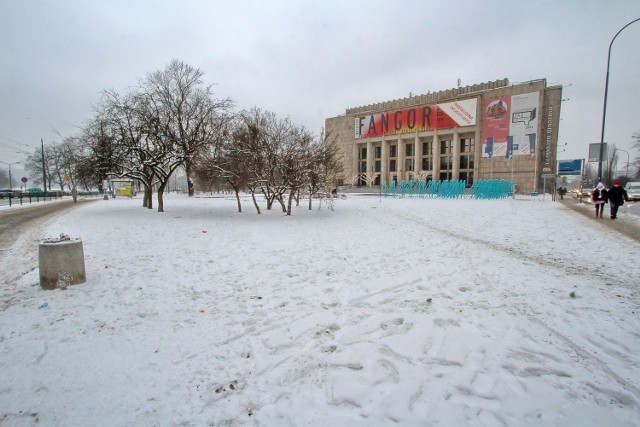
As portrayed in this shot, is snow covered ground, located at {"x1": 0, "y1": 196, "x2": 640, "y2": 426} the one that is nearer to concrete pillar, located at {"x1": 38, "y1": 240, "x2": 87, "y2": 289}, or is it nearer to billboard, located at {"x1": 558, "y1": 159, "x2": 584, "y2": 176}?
concrete pillar, located at {"x1": 38, "y1": 240, "x2": 87, "y2": 289}

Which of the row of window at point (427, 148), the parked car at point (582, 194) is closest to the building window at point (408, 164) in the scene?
the row of window at point (427, 148)

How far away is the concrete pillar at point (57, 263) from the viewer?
5.25 meters

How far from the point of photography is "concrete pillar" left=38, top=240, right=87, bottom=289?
5.25 meters

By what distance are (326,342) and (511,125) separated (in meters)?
68.0

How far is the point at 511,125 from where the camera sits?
57.6 metres

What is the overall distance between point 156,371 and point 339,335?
207 cm

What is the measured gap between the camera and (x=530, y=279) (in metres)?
5.70

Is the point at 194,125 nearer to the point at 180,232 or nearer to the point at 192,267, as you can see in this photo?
the point at 180,232

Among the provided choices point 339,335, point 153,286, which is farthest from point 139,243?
point 339,335

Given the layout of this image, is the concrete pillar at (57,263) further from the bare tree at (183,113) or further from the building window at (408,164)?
the building window at (408,164)

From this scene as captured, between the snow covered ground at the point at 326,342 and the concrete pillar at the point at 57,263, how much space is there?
23cm

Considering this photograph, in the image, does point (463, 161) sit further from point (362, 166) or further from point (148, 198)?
point (148, 198)

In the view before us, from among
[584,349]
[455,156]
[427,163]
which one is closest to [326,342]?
[584,349]

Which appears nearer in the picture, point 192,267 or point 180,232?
point 192,267
